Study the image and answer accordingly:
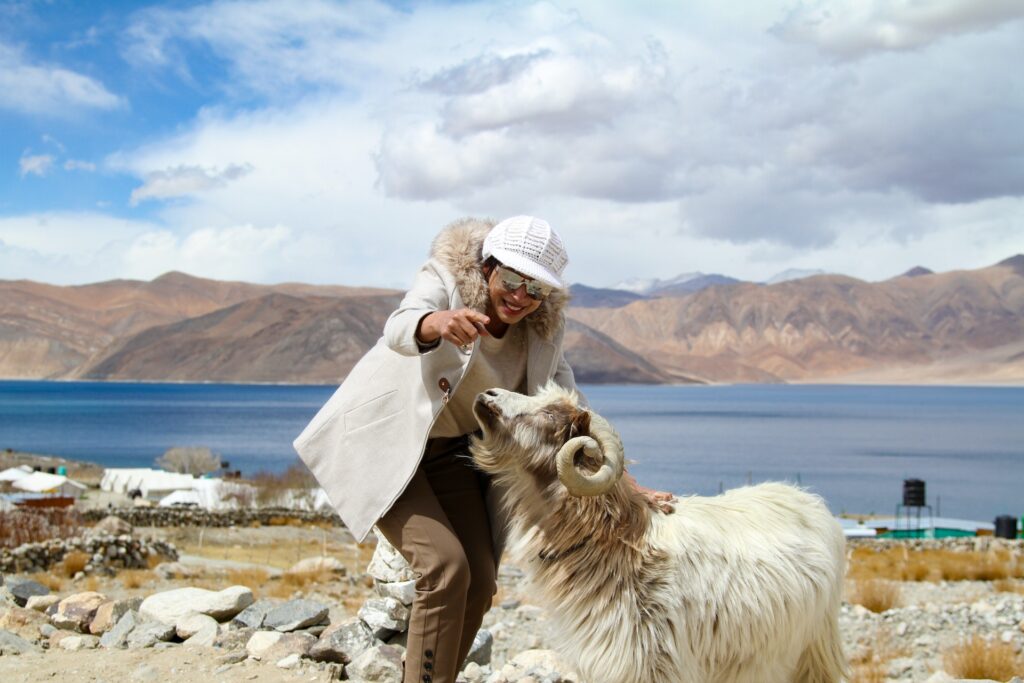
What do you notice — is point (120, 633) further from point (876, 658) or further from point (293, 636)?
point (876, 658)

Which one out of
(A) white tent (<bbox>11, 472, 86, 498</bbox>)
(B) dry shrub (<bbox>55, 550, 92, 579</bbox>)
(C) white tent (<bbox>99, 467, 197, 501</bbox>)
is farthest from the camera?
(C) white tent (<bbox>99, 467, 197, 501</bbox>)

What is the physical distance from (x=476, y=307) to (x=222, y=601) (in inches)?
184

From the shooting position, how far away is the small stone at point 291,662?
223 inches

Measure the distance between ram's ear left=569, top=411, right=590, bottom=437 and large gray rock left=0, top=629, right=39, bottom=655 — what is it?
421 cm

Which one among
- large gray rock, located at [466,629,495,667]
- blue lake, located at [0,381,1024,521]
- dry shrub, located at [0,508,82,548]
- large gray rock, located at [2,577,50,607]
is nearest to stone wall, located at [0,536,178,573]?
dry shrub, located at [0,508,82,548]

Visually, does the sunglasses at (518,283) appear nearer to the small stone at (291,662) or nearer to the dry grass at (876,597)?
the small stone at (291,662)

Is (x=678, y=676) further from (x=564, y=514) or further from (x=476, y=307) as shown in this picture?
(x=476, y=307)

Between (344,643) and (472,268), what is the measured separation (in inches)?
123

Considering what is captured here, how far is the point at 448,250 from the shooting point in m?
3.78

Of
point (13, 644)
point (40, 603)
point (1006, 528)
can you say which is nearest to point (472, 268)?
point (13, 644)

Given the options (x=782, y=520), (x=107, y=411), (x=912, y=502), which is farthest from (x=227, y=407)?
(x=782, y=520)

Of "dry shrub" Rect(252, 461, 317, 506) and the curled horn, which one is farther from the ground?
the curled horn

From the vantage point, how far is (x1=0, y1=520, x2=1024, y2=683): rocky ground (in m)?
5.50

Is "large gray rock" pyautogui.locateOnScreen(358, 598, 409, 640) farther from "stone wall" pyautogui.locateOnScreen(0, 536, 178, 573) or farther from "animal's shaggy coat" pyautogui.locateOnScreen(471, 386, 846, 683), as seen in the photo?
"stone wall" pyautogui.locateOnScreen(0, 536, 178, 573)
